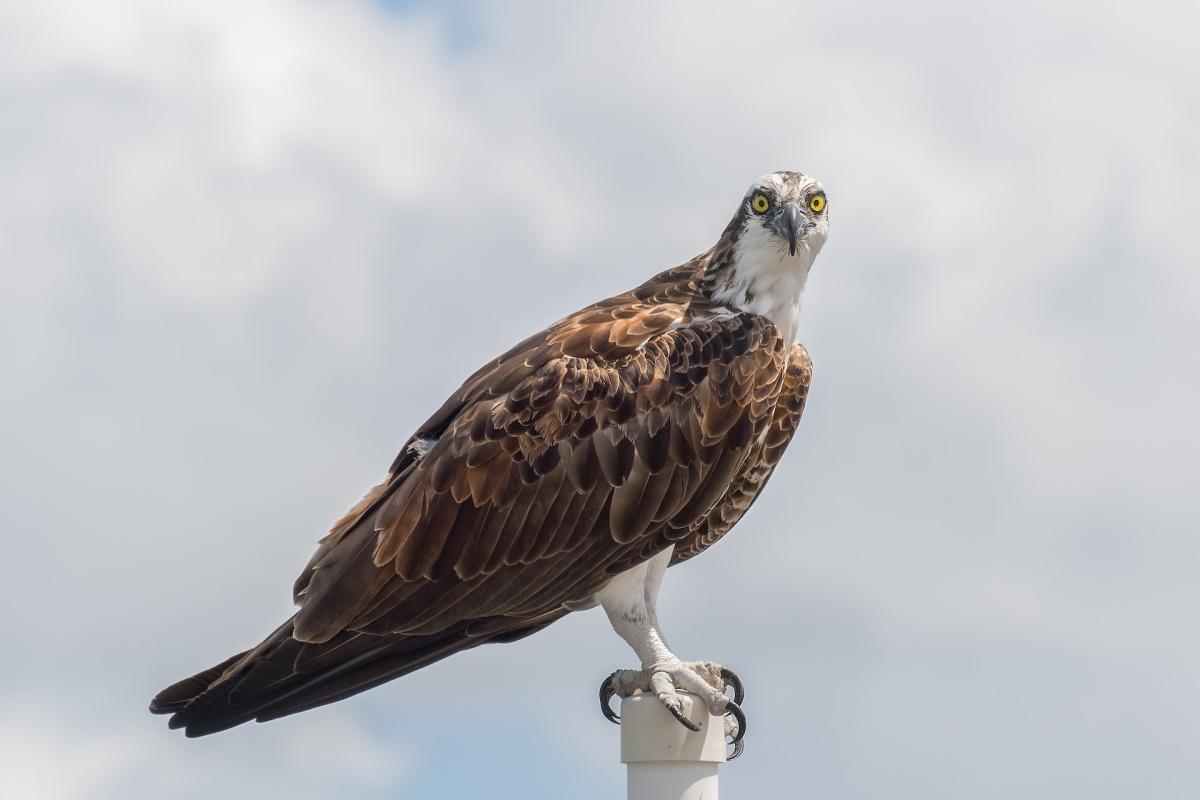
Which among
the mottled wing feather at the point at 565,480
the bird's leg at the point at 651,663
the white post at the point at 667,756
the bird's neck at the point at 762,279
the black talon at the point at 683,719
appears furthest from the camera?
the bird's neck at the point at 762,279

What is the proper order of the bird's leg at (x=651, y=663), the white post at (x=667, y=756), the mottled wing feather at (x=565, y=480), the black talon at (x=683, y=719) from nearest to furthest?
the white post at (x=667, y=756)
the black talon at (x=683, y=719)
the bird's leg at (x=651, y=663)
the mottled wing feather at (x=565, y=480)

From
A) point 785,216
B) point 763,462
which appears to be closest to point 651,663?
point 763,462

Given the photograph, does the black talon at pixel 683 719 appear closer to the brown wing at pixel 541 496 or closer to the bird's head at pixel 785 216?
the brown wing at pixel 541 496

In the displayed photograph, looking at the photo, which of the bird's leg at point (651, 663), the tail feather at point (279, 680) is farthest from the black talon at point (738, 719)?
the tail feather at point (279, 680)

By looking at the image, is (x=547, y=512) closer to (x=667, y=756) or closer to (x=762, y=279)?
(x=667, y=756)

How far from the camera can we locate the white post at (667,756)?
755cm

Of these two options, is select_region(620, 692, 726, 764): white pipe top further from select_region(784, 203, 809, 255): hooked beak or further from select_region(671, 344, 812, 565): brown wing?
select_region(784, 203, 809, 255): hooked beak

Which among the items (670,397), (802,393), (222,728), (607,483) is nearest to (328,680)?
(222,728)

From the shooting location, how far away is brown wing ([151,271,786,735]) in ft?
28.0

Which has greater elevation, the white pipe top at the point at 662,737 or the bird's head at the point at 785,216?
the bird's head at the point at 785,216

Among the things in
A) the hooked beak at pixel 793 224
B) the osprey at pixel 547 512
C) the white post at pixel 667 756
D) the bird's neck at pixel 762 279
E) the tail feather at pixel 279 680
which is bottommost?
the white post at pixel 667 756

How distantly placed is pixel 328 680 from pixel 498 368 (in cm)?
196

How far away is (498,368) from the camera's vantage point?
9.15m

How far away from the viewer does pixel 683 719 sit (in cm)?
776
